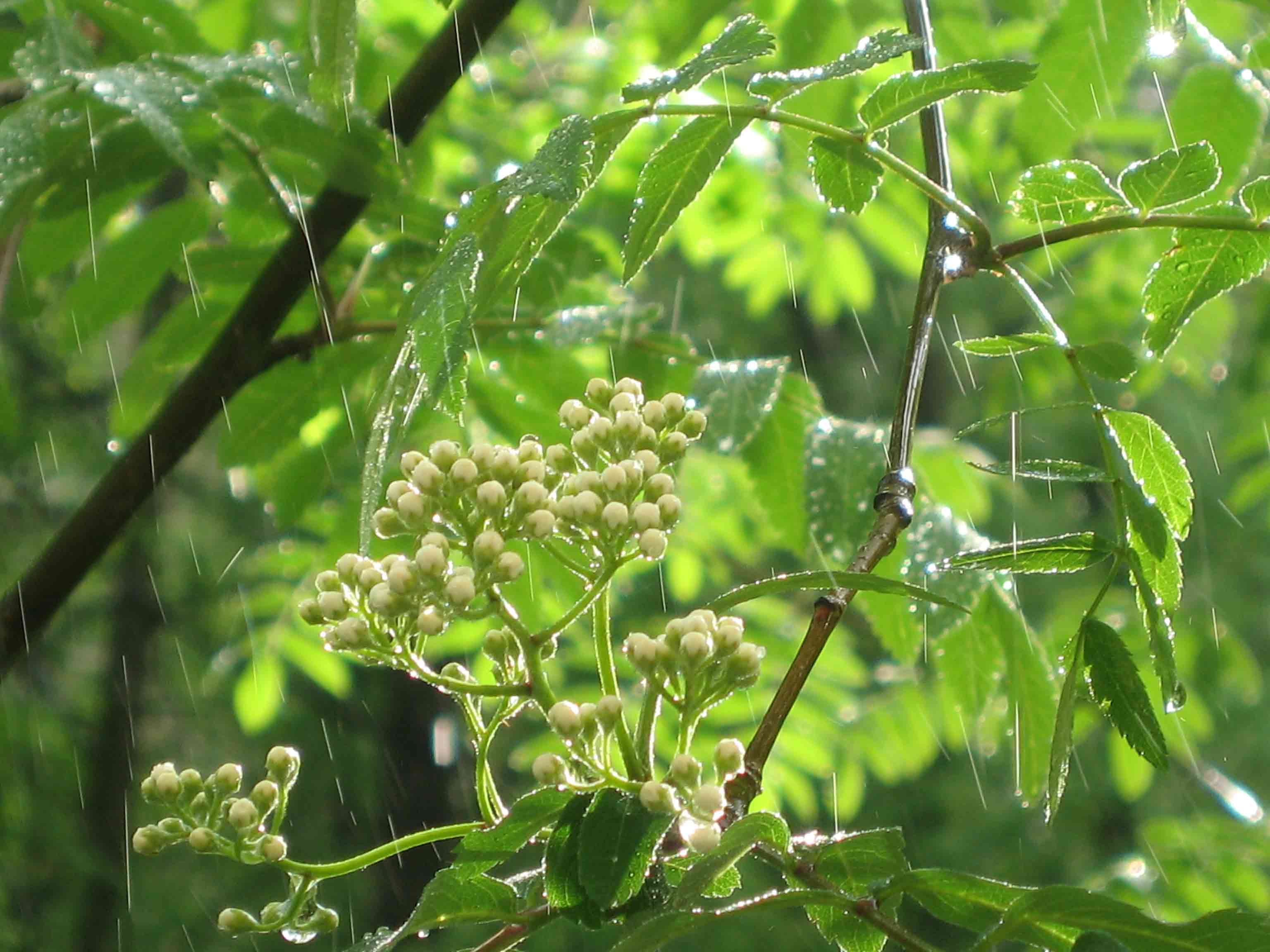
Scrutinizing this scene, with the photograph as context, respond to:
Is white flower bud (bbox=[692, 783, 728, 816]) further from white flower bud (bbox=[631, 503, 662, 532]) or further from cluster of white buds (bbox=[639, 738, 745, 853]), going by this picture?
white flower bud (bbox=[631, 503, 662, 532])

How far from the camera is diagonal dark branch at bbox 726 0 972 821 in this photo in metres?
0.90

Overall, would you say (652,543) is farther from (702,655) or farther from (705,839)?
(705,839)

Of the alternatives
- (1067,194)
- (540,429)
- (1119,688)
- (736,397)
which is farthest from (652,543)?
(540,429)

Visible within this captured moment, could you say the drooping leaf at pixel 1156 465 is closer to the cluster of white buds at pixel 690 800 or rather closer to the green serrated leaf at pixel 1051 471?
the green serrated leaf at pixel 1051 471

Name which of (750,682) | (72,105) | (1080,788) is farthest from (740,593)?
(1080,788)

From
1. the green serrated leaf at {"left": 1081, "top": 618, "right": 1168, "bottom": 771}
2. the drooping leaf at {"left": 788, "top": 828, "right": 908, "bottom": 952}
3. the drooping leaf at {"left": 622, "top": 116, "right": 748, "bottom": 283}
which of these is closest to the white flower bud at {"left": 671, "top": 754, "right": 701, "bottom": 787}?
the drooping leaf at {"left": 788, "top": 828, "right": 908, "bottom": 952}

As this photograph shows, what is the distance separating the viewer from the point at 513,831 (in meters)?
0.96

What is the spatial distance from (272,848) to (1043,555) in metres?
0.65

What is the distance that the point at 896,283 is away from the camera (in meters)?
8.13

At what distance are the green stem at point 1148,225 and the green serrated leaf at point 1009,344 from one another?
7 centimetres

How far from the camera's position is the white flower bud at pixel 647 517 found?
1.03 metres

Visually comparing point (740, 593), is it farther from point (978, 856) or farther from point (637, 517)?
point (978, 856)

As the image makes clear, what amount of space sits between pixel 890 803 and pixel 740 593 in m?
6.58

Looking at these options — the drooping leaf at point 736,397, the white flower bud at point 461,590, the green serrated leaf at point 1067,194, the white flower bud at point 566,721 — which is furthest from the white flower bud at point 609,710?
the drooping leaf at point 736,397
